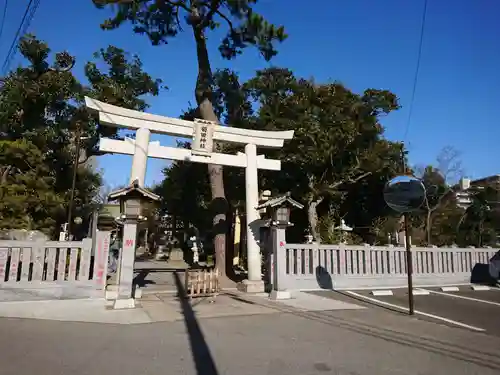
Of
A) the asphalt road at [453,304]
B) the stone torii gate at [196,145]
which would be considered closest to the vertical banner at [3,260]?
the stone torii gate at [196,145]

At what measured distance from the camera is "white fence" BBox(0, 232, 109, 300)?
8930 millimetres

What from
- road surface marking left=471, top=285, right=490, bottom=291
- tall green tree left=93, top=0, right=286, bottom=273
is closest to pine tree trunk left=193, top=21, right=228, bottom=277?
tall green tree left=93, top=0, right=286, bottom=273

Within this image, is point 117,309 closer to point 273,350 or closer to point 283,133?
point 273,350

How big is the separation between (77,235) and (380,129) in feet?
65.9

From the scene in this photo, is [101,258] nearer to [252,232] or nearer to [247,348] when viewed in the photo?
[252,232]

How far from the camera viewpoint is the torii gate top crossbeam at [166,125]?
11250mm

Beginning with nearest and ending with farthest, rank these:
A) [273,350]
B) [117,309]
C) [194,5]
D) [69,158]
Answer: [273,350] → [117,309] → [194,5] → [69,158]

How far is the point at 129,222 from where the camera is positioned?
9.48 meters

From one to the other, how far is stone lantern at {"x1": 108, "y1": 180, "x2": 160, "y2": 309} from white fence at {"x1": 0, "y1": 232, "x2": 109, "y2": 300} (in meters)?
0.69

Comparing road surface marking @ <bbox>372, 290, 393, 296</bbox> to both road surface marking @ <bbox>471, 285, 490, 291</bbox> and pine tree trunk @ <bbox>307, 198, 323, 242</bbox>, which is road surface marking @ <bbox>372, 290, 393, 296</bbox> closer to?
road surface marking @ <bbox>471, 285, 490, 291</bbox>

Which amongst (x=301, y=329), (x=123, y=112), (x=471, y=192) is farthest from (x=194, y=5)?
(x=471, y=192)

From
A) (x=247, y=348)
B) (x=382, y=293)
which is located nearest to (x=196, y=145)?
(x=382, y=293)

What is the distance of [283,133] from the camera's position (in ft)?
45.8

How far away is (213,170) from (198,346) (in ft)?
32.4
